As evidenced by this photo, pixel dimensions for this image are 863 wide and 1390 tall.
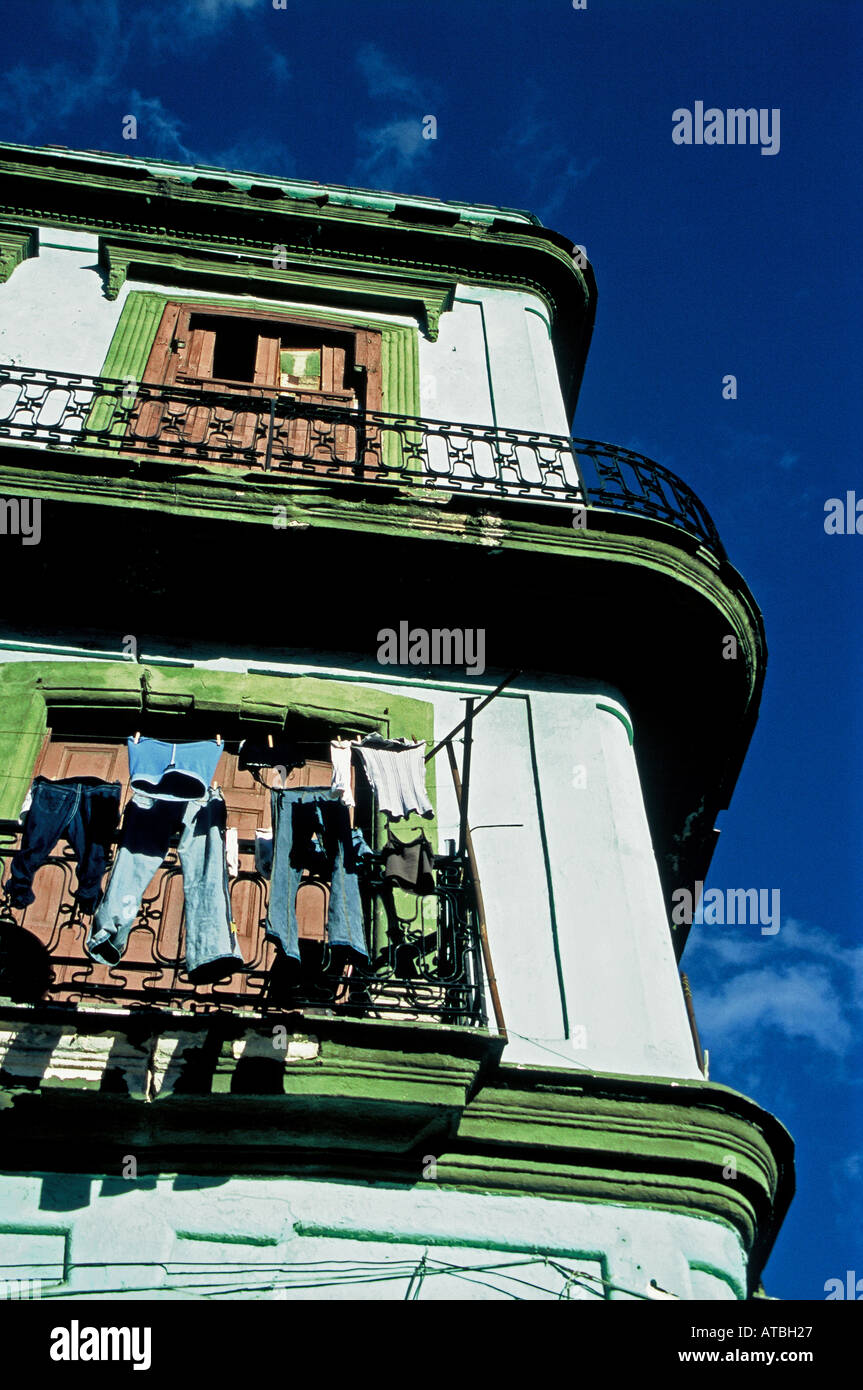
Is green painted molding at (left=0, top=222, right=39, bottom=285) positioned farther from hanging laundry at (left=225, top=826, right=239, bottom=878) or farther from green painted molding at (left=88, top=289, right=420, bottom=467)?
hanging laundry at (left=225, top=826, right=239, bottom=878)

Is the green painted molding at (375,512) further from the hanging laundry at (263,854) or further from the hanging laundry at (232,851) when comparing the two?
the hanging laundry at (263,854)

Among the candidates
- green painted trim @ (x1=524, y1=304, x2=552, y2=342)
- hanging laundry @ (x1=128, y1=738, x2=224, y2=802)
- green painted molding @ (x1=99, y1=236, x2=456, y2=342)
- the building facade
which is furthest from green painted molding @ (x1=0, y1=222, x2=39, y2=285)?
hanging laundry @ (x1=128, y1=738, x2=224, y2=802)

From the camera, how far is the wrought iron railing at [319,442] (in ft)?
33.7

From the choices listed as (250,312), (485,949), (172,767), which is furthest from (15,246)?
(485,949)

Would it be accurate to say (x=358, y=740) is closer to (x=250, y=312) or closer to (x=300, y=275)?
(x=250, y=312)

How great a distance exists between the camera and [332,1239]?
626cm

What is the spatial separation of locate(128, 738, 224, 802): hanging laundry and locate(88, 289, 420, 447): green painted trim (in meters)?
3.93

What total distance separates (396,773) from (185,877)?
1.56m

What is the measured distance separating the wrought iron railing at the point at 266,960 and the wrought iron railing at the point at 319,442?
3.46m

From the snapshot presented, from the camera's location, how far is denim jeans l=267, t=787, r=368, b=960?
6934 millimetres

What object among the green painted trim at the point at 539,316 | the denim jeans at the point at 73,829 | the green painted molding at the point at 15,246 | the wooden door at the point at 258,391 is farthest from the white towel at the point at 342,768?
the green painted molding at the point at 15,246

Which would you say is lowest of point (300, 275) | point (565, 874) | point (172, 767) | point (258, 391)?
point (565, 874)

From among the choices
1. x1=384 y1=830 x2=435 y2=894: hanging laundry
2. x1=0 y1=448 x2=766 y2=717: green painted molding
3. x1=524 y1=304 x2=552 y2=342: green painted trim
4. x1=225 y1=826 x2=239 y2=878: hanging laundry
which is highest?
x1=524 y1=304 x2=552 y2=342: green painted trim
